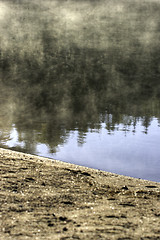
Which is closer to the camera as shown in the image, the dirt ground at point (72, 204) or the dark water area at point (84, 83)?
the dirt ground at point (72, 204)

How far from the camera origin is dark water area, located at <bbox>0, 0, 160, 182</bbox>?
7.54 metres

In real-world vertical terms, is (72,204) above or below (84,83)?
below

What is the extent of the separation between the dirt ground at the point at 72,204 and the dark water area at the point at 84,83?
59.2 inches

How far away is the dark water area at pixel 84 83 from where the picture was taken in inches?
297

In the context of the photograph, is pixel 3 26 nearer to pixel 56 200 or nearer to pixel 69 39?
pixel 69 39

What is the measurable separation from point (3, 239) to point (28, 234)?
9.0 inches

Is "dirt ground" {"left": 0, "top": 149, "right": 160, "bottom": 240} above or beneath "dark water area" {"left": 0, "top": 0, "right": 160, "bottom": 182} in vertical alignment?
beneath

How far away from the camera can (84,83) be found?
20344 mm

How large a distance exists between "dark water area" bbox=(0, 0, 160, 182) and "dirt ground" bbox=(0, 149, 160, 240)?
150 cm

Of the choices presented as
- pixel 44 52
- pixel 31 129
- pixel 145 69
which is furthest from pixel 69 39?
pixel 31 129

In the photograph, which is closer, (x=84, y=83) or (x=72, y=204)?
(x=72, y=204)

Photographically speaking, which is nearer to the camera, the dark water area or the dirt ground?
the dirt ground

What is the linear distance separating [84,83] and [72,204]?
16.9 metres

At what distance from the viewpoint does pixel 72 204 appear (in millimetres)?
3768
